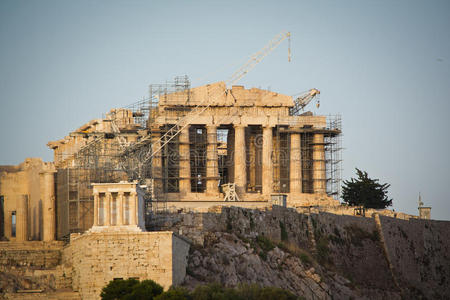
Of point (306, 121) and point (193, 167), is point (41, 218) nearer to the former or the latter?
point (193, 167)

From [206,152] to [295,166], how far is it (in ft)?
21.8

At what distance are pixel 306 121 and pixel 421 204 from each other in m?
12.5

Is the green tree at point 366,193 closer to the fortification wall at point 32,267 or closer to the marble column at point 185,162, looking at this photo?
the marble column at point 185,162

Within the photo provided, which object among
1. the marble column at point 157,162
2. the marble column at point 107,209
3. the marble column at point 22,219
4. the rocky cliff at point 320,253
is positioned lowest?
the rocky cliff at point 320,253

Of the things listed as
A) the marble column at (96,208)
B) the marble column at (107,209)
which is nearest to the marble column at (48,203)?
the marble column at (96,208)

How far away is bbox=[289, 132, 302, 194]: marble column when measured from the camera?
72250mm

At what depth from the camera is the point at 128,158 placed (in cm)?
6228

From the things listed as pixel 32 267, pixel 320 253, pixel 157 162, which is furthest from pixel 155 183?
pixel 32 267

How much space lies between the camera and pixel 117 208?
47844mm

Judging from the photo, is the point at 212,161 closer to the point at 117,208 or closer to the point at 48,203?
the point at 48,203

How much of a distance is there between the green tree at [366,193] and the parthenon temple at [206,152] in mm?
8607

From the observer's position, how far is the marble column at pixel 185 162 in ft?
228

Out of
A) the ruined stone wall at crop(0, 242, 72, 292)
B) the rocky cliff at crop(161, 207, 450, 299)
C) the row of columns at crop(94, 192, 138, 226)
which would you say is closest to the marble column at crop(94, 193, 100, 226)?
the row of columns at crop(94, 192, 138, 226)

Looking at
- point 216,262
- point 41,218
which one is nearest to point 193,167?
point 41,218
